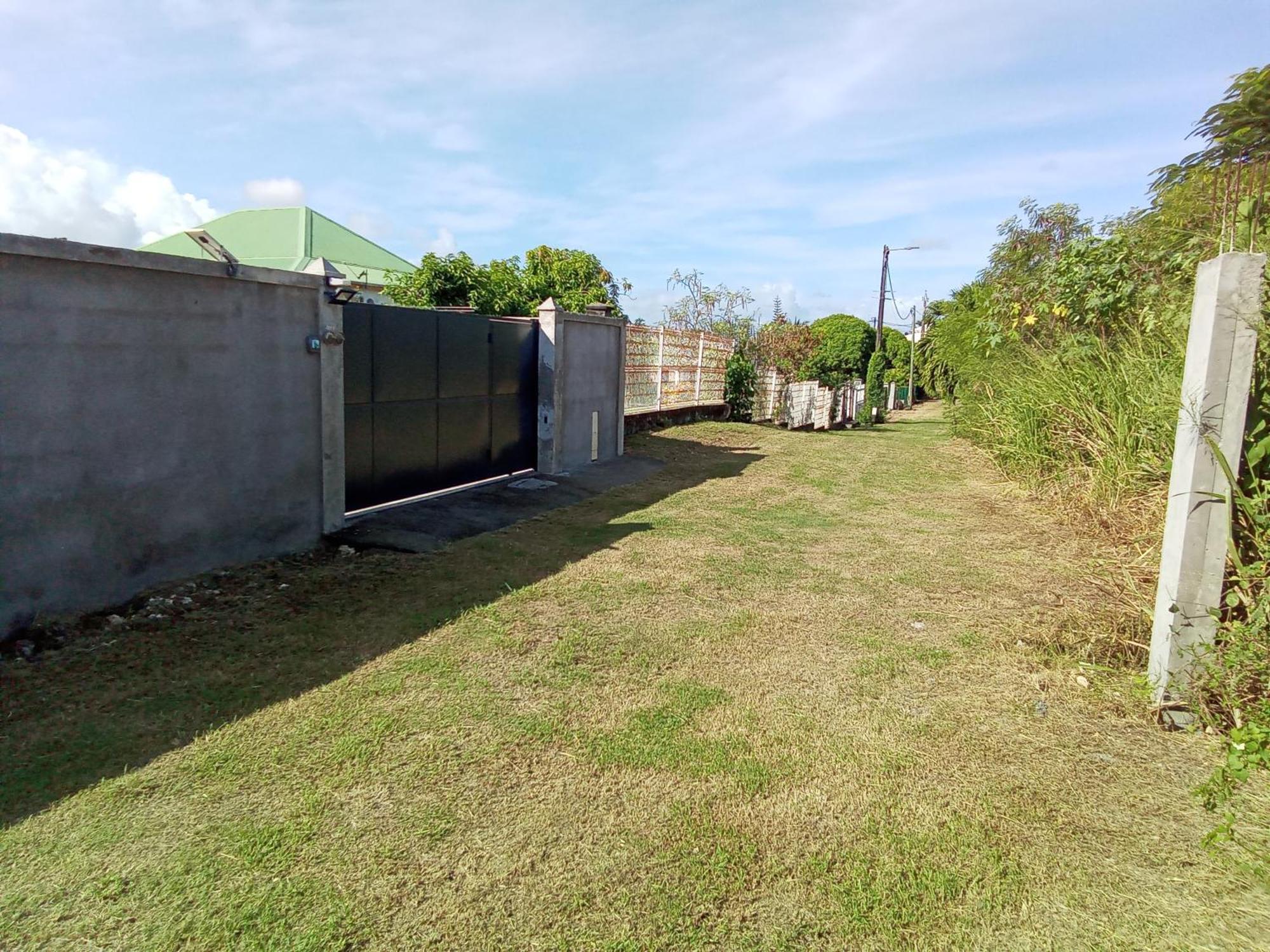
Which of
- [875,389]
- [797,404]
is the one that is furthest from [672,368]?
[875,389]

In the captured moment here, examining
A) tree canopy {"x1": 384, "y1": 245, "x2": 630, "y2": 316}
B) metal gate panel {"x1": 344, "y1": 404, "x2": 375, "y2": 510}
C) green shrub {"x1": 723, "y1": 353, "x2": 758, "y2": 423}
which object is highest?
tree canopy {"x1": 384, "y1": 245, "x2": 630, "y2": 316}

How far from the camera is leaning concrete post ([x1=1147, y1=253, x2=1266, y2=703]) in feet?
10.4

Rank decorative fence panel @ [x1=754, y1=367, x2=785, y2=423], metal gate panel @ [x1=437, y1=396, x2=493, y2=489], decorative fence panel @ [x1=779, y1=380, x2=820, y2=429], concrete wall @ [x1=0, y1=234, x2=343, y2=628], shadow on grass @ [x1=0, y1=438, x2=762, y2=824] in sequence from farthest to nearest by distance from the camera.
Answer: decorative fence panel @ [x1=779, y1=380, x2=820, y2=429], decorative fence panel @ [x1=754, y1=367, x2=785, y2=423], metal gate panel @ [x1=437, y1=396, x2=493, y2=489], concrete wall @ [x1=0, y1=234, x2=343, y2=628], shadow on grass @ [x1=0, y1=438, x2=762, y2=824]

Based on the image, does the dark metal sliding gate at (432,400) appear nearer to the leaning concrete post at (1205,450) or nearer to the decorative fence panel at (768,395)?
the leaning concrete post at (1205,450)

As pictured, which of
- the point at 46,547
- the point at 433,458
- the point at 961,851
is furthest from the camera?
the point at 433,458

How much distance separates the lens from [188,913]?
213 centimetres

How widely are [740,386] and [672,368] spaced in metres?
2.88

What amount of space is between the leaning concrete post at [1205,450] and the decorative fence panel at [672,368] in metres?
9.04

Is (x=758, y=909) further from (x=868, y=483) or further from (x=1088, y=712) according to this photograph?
(x=868, y=483)

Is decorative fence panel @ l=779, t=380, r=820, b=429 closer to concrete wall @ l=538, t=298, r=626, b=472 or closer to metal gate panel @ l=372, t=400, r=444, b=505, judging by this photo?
concrete wall @ l=538, t=298, r=626, b=472

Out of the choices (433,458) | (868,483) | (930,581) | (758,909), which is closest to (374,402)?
(433,458)

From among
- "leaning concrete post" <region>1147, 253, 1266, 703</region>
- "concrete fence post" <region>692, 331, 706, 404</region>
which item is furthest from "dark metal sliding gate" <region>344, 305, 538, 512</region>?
"concrete fence post" <region>692, 331, 706, 404</region>

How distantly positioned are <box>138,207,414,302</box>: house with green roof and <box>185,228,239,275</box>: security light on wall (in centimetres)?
955

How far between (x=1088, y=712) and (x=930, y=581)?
6.60ft
